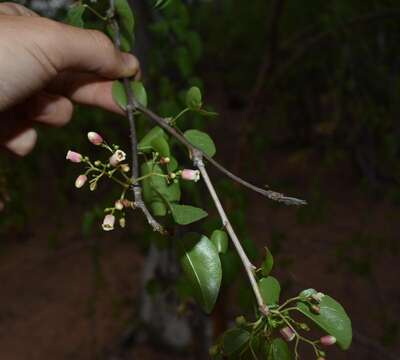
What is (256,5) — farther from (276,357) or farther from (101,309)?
(276,357)

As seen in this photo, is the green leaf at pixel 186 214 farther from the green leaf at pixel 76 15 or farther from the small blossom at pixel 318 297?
the green leaf at pixel 76 15

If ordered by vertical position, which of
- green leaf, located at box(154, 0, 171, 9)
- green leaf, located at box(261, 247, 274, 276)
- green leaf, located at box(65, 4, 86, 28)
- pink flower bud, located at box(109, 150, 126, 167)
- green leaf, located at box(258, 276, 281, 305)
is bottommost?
green leaf, located at box(258, 276, 281, 305)

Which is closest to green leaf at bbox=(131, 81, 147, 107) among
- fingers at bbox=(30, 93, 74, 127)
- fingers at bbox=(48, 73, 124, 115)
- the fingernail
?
the fingernail

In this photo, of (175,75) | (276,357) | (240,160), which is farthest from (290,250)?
(276,357)

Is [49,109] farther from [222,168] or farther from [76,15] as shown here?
[222,168]

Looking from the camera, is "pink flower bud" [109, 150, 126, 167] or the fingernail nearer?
"pink flower bud" [109, 150, 126, 167]

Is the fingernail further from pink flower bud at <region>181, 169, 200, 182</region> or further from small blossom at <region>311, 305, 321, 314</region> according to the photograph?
small blossom at <region>311, 305, 321, 314</region>

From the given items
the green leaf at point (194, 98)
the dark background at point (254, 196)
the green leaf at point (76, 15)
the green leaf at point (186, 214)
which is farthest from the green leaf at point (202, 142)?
the dark background at point (254, 196)
